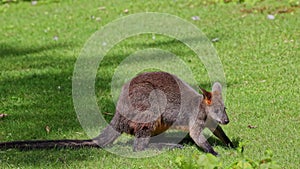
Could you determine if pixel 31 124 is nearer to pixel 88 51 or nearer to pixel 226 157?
pixel 226 157

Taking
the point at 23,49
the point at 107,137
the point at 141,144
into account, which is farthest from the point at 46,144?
the point at 23,49

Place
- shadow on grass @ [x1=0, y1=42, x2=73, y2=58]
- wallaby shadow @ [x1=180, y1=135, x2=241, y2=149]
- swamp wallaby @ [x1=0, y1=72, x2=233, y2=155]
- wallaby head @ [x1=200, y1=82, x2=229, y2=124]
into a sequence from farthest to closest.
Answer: shadow on grass @ [x1=0, y1=42, x2=73, y2=58] < wallaby shadow @ [x1=180, y1=135, x2=241, y2=149] < swamp wallaby @ [x1=0, y1=72, x2=233, y2=155] < wallaby head @ [x1=200, y1=82, x2=229, y2=124]

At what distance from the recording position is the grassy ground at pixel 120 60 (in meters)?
6.18

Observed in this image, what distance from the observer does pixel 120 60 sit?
389 inches

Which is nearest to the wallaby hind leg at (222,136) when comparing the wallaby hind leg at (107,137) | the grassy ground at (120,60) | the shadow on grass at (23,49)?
the grassy ground at (120,60)

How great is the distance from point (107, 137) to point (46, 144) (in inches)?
22.2

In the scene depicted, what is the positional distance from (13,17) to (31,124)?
267 inches

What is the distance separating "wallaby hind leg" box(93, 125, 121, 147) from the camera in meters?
6.35

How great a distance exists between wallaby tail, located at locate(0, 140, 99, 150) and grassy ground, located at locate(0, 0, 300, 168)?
0.07 meters

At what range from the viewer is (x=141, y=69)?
929cm

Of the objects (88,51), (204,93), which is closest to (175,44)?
(88,51)

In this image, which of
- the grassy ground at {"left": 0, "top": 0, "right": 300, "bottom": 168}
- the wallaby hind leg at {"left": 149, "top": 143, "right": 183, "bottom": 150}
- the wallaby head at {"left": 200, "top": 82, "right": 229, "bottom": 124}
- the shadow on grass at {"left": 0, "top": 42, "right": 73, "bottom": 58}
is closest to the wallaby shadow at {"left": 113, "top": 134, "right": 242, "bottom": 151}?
the wallaby hind leg at {"left": 149, "top": 143, "right": 183, "bottom": 150}

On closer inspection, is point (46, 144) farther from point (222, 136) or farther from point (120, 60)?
point (120, 60)

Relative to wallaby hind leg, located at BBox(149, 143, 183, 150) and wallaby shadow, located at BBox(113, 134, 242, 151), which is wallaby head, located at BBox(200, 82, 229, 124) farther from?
wallaby hind leg, located at BBox(149, 143, 183, 150)
